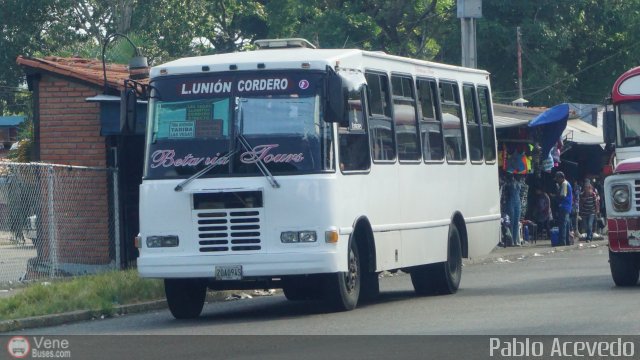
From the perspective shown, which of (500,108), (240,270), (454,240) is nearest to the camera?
(240,270)

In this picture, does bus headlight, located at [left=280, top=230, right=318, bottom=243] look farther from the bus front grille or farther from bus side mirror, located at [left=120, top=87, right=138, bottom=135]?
bus side mirror, located at [left=120, top=87, right=138, bottom=135]

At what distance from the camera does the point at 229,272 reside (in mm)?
13664

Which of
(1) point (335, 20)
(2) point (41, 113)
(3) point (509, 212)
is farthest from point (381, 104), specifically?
(1) point (335, 20)

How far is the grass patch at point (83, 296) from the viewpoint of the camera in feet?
49.6

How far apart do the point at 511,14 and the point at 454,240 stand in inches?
1196

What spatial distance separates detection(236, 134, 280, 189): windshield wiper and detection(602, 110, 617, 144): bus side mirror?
7350mm

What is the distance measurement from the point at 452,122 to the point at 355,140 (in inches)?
146

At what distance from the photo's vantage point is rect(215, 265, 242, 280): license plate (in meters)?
13.6

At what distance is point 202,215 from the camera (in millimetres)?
13859

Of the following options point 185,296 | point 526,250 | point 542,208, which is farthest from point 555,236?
point 185,296

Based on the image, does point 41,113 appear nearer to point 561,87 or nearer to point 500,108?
point 500,108

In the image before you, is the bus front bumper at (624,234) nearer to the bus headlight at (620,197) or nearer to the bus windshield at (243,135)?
the bus headlight at (620,197)

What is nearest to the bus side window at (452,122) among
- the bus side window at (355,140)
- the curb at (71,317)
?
the bus side window at (355,140)
